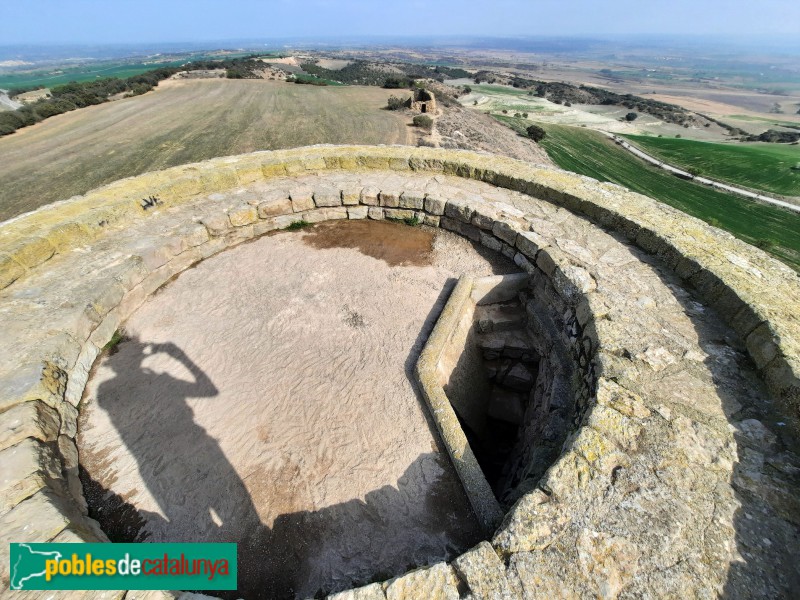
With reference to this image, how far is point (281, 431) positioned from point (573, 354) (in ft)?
13.0

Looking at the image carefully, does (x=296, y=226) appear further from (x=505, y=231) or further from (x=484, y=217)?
(x=505, y=231)

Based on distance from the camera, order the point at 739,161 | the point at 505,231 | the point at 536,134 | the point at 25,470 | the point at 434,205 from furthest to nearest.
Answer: the point at 739,161 → the point at 536,134 → the point at 434,205 → the point at 505,231 → the point at 25,470

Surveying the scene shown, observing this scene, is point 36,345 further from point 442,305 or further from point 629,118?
point 629,118

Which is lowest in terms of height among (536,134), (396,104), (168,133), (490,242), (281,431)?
(536,134)

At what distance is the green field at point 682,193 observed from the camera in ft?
75.3

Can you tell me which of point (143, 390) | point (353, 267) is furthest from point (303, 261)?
point (143, 390)

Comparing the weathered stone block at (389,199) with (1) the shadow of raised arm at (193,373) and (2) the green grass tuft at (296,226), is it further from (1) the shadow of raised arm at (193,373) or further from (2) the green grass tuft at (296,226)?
(1) the shadow of raised arm at (193,373)

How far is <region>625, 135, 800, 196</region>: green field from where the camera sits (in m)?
32.4

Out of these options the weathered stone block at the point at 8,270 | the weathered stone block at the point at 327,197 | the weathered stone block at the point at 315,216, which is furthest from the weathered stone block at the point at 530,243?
the weathered stone block at the point at 8,270

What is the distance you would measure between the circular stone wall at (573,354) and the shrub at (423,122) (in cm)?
2335

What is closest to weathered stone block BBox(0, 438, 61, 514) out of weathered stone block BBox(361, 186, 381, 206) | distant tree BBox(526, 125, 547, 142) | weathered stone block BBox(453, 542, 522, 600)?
weathered stone block BBox(453, 542, 522, 600)

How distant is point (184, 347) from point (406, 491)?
3767 millimetres

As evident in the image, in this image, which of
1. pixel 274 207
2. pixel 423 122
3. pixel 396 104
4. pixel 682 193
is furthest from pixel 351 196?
pixel 396 104

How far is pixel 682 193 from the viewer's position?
28.8 metres
